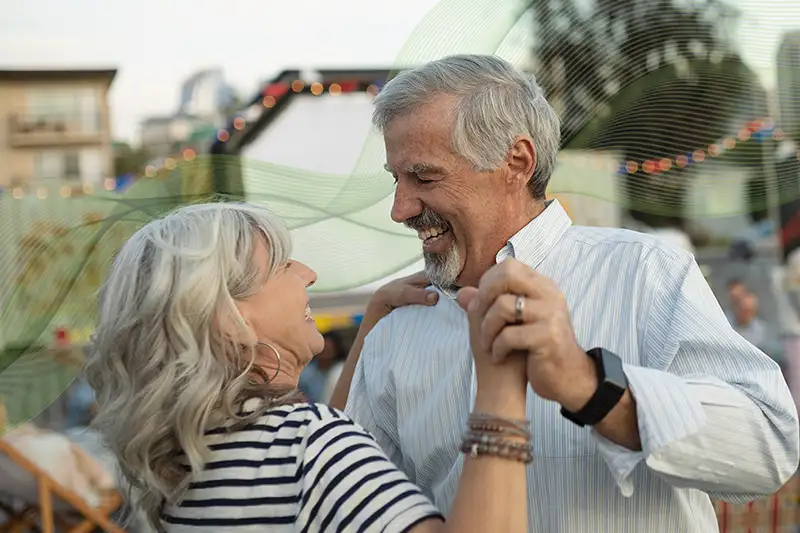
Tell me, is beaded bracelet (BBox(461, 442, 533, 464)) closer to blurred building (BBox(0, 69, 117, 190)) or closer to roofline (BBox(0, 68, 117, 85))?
blurred building (BBox(0, 69, 117, 190))

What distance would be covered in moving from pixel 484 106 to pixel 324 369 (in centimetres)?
537

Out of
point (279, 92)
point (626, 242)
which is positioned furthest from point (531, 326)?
point (279, 92)

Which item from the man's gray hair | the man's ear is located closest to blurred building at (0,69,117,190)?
the man's gray hair

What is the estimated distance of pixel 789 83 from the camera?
14.7 feet

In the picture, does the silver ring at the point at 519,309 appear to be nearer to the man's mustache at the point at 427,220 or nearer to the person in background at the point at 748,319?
the man's mustache at the point at 427,220

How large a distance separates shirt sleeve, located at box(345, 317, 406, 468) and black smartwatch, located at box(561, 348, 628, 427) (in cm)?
83

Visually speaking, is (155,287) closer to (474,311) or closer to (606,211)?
(474,311)

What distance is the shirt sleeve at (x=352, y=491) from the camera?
58.1 inches

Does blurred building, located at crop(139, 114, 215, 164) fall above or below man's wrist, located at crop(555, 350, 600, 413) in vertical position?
below

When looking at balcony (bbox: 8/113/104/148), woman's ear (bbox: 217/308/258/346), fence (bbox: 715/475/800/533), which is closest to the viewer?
woman's ear (bbox: 217/308/258/346)

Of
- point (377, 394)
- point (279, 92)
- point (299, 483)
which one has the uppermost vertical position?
point (299, 483)

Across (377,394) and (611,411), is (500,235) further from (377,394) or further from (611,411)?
(611,411)

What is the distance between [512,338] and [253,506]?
49cm

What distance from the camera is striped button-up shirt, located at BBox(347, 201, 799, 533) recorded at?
160cm
